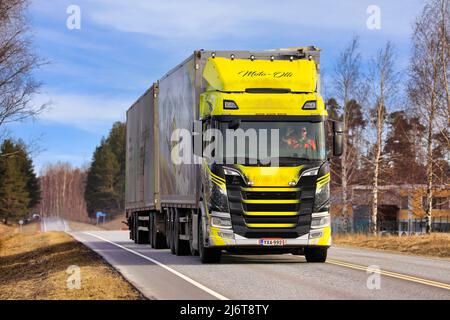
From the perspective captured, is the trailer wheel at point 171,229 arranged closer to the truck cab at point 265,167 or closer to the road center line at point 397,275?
the truck cab at point 265,167

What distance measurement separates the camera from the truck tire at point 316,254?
17.2 metres

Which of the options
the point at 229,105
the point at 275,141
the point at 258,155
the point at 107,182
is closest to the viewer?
the point at 258,155

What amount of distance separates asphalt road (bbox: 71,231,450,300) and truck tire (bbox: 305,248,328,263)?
16 centimetres

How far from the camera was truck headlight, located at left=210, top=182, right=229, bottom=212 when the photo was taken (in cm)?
1554

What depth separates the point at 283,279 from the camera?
13.4 meters

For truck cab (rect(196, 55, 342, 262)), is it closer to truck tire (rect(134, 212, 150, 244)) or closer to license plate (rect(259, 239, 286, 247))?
license plate (rect(259, 239, 286, 247))

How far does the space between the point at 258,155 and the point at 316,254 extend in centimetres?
313

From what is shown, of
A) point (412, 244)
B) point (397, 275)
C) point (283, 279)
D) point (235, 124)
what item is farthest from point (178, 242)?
point (412, 244)

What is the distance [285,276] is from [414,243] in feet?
51.3

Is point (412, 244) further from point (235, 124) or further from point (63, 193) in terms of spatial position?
point (63, 193)

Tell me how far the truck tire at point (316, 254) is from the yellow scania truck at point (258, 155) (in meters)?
0.02

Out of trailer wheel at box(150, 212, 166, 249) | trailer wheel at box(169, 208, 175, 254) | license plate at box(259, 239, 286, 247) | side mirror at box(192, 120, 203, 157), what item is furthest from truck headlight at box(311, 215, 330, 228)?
trailer wheel at box(150, 212, 166, 249)
